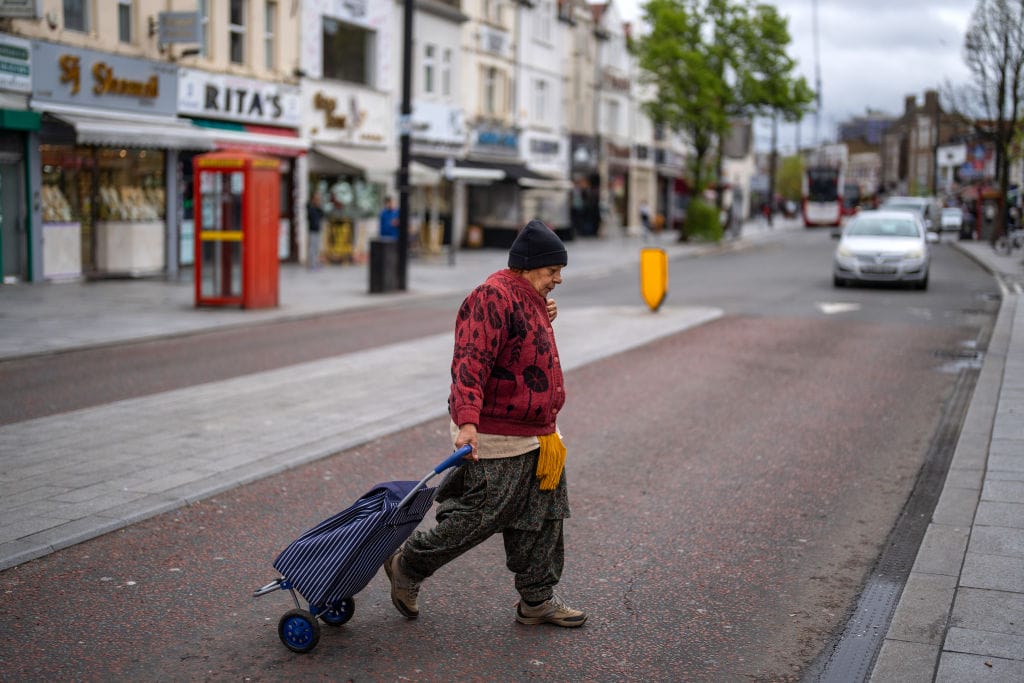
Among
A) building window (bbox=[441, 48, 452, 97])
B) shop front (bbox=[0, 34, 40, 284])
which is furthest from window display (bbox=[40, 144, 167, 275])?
building window (bbox=[441, 48, 452, 97])

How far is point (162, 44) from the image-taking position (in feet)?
75.9

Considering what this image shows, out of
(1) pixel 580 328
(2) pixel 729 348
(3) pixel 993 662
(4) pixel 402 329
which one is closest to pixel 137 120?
(4) pixel 402 329

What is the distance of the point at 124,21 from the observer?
2283cm

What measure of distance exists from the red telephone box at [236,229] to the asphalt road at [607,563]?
25.9ft

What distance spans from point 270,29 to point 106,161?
712 centimetres

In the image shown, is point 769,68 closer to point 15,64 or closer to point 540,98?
point 540,98

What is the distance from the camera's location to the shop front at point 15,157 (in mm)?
19406

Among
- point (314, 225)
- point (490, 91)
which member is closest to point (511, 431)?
point (314, 225)

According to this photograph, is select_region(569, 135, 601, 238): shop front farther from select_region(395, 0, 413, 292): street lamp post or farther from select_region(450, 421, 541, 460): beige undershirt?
select_region(450, 421, 541, 460): beige undershirt

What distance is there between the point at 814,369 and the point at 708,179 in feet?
118

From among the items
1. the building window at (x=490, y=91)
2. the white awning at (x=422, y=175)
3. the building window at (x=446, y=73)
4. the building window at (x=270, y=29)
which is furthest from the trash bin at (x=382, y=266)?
the building window at (x=490, y=91)

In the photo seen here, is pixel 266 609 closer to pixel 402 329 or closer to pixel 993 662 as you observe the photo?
pixel 993 662

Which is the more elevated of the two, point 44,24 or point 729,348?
point 44,24

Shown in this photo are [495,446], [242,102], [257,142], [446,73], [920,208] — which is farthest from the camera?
[920,208]
